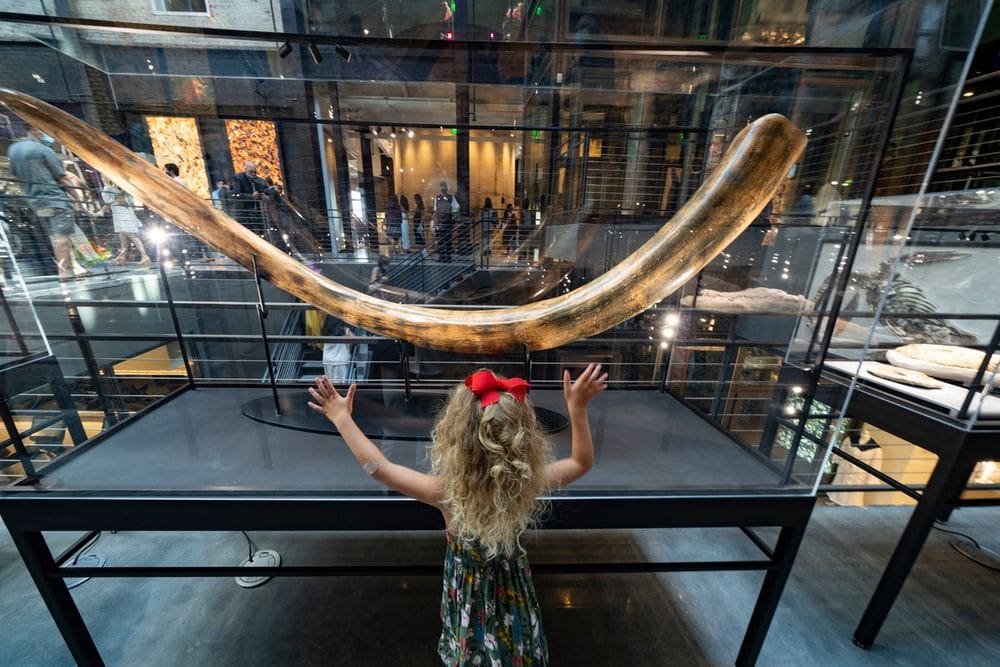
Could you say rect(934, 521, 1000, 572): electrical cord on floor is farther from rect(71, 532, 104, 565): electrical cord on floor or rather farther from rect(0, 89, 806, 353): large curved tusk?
rect(71, 532, 104, 565): electrical cord on floor

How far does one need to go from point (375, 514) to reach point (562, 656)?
113cm

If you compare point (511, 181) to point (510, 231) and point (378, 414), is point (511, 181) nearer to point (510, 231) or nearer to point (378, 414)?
point (510, 231)

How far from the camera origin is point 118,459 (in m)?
1.46

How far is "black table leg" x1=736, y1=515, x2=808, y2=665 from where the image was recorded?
1.43 meters

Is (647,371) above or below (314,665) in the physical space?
above

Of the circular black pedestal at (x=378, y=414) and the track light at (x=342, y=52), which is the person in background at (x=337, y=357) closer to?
the circular black pedestal at (x=378, y=414)

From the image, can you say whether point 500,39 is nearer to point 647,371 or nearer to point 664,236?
point 664,236

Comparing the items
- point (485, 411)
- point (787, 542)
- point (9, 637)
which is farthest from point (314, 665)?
point (787, 542)

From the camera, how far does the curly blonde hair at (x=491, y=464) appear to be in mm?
914

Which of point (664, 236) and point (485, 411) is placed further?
point (664, 236)

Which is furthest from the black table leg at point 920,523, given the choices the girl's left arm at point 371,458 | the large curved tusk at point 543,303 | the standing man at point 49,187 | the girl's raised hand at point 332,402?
the standing man at point 49,187

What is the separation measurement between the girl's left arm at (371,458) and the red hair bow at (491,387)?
30 cm

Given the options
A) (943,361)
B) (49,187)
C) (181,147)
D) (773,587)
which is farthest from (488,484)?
(943,361)

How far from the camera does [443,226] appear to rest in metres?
2.34
